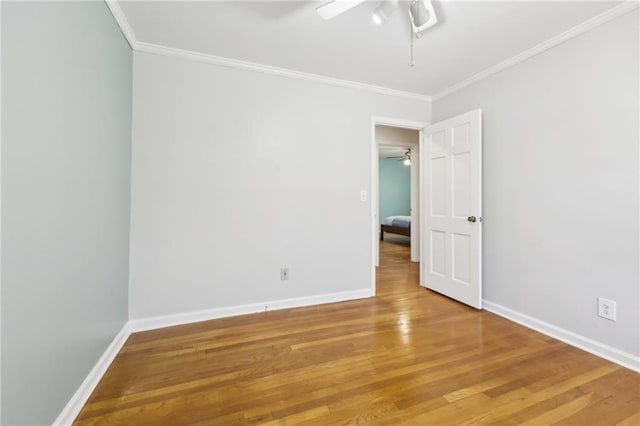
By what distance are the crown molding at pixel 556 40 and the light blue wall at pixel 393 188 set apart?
578 cm

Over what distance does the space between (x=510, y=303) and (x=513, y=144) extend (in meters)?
1.45

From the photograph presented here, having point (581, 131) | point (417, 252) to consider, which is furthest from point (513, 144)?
point (417, 252)

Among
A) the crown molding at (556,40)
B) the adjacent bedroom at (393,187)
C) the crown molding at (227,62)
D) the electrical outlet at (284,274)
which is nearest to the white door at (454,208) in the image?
the crown molding at (556,40)

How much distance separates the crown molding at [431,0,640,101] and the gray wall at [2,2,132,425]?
312cm

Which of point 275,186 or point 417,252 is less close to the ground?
point 275,186

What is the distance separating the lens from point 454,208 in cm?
292

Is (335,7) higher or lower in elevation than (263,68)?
lower

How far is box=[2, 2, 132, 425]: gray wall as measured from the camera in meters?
0.95

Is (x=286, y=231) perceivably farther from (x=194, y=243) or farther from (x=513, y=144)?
(x=513, y=144)

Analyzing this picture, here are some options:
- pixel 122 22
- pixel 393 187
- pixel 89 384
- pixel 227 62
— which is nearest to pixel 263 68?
pixel 227 62

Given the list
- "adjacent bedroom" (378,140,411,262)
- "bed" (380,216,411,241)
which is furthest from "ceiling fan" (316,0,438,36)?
"adjacent bedroom" (378,140,411,262)

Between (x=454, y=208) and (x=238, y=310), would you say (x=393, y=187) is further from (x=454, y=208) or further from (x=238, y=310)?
(x=238, y=310)

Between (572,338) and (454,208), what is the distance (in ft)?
4.57

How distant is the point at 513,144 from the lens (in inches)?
97.4
